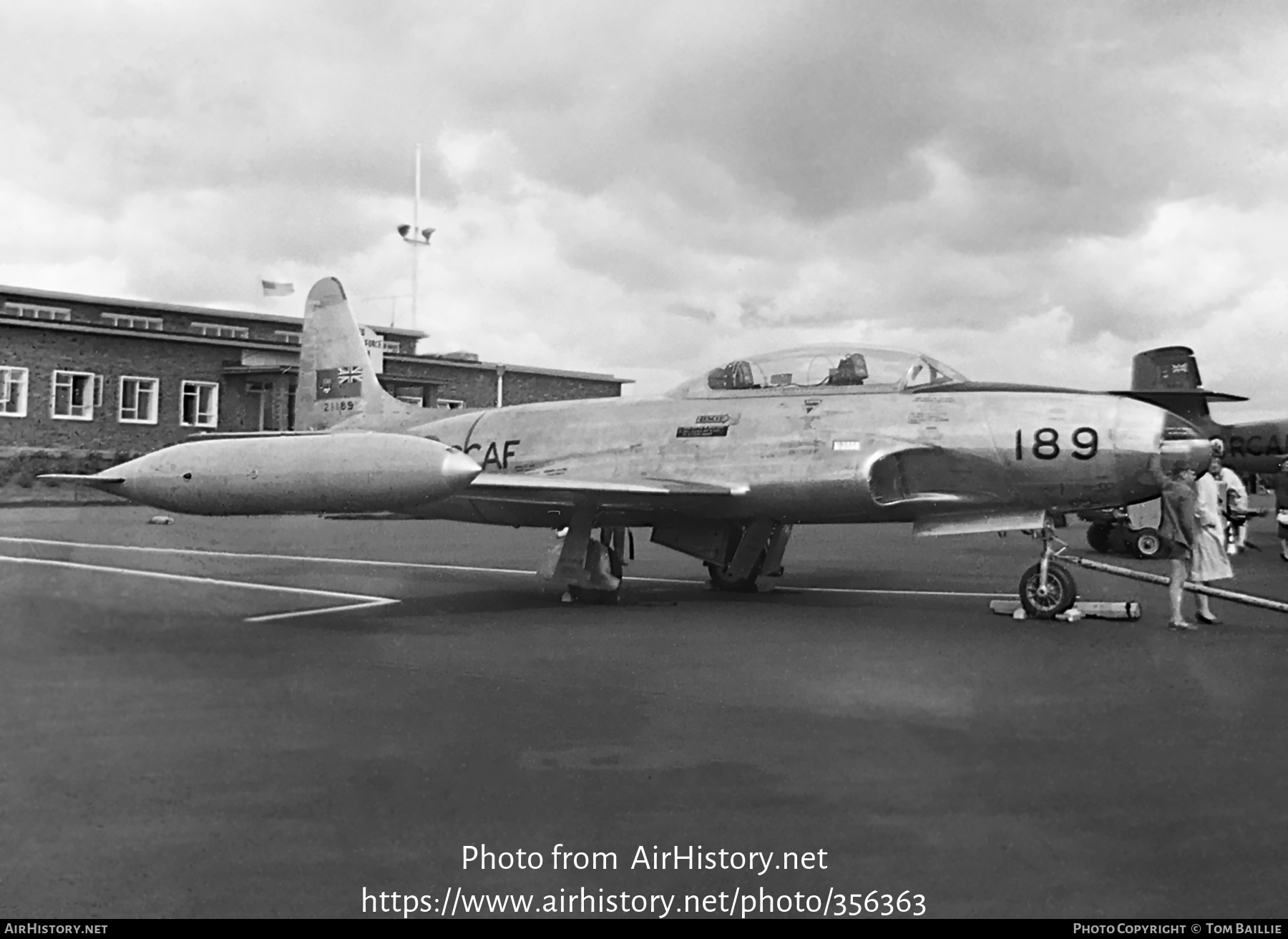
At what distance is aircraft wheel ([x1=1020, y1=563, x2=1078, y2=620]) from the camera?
11.5 metres

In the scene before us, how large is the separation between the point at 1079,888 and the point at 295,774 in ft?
10.8

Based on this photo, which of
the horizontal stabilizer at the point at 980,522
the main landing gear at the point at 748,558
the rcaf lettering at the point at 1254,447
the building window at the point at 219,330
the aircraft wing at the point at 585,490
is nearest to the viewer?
the horizontal stabilizer at the point at 980,522

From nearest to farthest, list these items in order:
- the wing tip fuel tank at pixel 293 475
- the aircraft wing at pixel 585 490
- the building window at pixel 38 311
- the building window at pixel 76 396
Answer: the wing tip fuel tank at pixel 293 475
the aircraft wing at pixel 585 490
the building window at pixel 76 396
the building window at pixel 38 311

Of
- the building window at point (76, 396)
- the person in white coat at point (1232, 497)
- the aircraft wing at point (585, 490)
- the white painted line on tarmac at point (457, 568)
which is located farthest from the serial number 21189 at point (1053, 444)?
the building window at point (76, 396)

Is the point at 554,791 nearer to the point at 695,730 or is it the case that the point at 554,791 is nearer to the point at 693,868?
the point at 693,868

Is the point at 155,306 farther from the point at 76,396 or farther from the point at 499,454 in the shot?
the point at 499,454

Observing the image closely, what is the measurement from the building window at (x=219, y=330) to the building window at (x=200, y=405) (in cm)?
785

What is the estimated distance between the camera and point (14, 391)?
127 feet

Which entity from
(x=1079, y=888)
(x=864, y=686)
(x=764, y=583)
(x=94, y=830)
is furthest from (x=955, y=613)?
(x=94, y=830)

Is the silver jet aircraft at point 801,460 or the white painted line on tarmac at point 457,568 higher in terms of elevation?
the silver jet aircraft at point 801,460

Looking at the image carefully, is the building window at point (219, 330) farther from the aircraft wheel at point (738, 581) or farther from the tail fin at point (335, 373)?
the aircraft wheel at point (738, 581)

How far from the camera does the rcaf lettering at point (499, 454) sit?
47.2ft

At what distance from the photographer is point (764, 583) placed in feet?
50.6

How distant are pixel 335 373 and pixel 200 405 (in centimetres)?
3096
